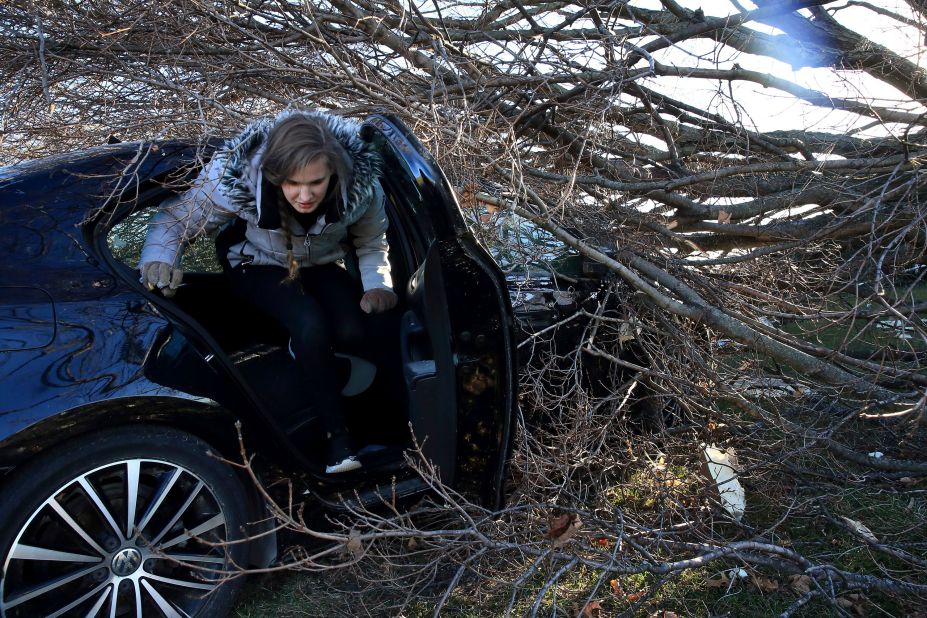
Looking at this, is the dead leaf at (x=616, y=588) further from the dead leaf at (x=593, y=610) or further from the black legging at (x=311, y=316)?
the black legging at (x=311, y=316)

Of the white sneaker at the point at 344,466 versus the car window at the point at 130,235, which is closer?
the car window at the point at 130,235

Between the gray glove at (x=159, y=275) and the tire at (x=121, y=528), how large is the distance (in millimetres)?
525

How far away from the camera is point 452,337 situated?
8.73 ft

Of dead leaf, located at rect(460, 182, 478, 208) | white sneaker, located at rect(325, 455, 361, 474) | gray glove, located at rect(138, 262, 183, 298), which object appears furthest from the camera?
dead leaf, located at rect(460, 182, 478, 208)

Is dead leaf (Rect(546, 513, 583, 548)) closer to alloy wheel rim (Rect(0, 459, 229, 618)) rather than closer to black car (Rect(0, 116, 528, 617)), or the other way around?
black car (Rect(0, 116, 528, 617))

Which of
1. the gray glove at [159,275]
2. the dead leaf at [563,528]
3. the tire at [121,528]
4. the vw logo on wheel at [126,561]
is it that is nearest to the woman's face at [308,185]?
the gray glove at [159,275]

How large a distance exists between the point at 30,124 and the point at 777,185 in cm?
463

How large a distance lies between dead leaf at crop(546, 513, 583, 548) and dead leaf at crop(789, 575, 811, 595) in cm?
91

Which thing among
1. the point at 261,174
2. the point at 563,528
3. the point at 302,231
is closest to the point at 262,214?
the point at 261,174

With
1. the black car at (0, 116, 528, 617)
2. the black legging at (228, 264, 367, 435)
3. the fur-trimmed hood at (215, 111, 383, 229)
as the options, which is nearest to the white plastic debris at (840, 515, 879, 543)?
the black car at (0, 116, 528, 617)

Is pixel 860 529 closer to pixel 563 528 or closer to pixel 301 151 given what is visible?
pixel 563 528

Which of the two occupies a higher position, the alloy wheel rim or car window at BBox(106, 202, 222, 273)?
car window at BBox(106, 202, 222, 273)

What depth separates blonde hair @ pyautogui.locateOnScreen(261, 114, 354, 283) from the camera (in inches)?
100.0

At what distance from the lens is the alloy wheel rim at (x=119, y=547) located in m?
2.13
